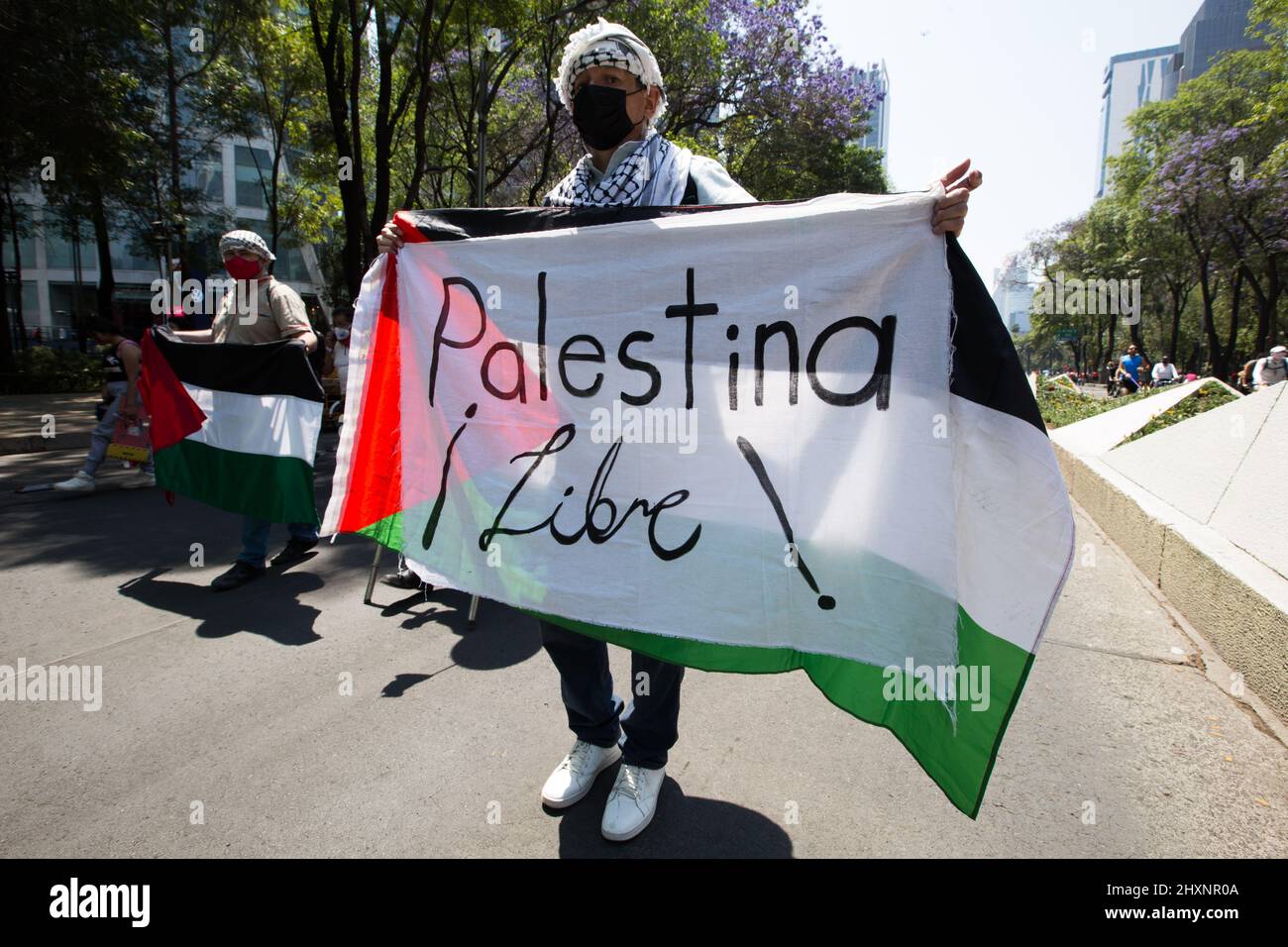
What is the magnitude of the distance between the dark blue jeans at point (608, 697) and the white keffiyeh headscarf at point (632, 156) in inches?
56.0

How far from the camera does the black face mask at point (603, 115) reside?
7.85ft

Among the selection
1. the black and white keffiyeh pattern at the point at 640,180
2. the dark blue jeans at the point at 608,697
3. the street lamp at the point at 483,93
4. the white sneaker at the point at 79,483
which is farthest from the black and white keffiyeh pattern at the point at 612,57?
the street lamp at the point at 483,93

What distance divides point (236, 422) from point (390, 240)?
9.16 feet

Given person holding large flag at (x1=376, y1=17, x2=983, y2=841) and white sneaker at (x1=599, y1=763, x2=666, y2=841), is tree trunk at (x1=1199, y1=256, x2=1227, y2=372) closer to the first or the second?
person holding large flag at (x1=376, y1=17, x2=983, y2=841)

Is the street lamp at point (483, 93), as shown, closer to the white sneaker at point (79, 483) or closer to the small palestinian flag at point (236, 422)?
the white sneaker at point (79, 483)

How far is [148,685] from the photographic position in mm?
3334

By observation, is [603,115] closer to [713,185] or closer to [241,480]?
[713,185]

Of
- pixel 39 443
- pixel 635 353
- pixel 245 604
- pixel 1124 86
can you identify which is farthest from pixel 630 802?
pixel 1124 86

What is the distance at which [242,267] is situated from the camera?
4.70 metres

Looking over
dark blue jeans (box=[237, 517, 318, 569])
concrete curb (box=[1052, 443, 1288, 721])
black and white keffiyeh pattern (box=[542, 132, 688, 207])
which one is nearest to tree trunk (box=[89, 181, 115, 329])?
dark blue jeans (box=[237, 517, 318, 569])

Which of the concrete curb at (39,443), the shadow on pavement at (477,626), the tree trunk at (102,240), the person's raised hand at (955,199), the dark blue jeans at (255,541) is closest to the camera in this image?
the person's raised hand at (955,199)

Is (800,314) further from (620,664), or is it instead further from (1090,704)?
(1090,704)

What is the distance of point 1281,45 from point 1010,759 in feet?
81.3
